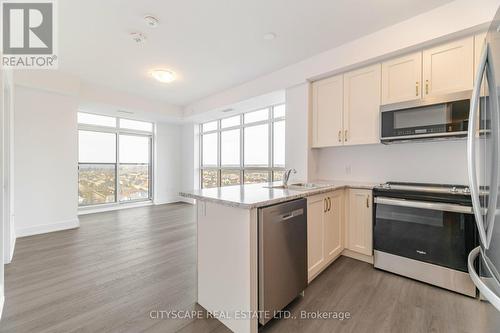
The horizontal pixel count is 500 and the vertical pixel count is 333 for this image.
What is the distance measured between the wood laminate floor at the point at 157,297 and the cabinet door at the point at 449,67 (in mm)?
2065

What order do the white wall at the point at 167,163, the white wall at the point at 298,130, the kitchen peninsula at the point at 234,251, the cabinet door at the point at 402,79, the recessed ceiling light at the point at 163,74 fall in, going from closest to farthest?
1. the kitchen peninsula at the point at 234,251
2. the cabinet door at the point at 402,79
3. the white wall at the point at 298,130
4. the recessed ceiling light at the point at 163,74
5. the white wall at the point at 167,163

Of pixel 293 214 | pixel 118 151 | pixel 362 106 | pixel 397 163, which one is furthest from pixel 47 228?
pixel 397 163

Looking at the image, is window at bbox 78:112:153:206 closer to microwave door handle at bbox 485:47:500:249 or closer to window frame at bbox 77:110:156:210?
window frame at bbox 77:110:156:210

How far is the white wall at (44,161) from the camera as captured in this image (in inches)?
144

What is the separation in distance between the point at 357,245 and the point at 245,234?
1.96 m

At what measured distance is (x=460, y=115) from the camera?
84.4 inches

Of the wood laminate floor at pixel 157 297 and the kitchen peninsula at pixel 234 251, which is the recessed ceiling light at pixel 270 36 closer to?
the kitchen peninsula at pixel 234 251

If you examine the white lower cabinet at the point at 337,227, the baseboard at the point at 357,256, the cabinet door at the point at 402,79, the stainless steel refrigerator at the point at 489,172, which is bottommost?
the baseboard at the point at 357,256

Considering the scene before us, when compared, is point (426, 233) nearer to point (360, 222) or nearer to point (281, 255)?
point (360, 222)

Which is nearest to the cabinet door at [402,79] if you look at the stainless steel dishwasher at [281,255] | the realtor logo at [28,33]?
the stainless steel dishwasher at [281,255]

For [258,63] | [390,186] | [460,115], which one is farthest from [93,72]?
[460,115]

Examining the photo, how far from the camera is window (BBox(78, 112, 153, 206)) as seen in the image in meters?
5.41

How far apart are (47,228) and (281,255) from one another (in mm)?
4469

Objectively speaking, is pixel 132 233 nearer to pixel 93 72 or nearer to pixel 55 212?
pixel 55 212
